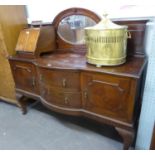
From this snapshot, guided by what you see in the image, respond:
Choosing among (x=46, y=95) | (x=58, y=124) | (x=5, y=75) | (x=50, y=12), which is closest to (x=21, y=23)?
(x=50, y=12)

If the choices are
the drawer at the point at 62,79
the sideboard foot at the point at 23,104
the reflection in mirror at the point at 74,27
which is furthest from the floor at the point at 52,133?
the reflection in mirror at the point at 74,27

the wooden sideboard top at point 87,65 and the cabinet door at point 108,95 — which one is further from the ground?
the wooden sideboard top at point 87,65

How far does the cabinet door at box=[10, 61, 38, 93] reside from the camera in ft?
4.97

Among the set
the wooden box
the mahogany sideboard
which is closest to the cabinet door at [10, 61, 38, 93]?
the mahogany sideboard

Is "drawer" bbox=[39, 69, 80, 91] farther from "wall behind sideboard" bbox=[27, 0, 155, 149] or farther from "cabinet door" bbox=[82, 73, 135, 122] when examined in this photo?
"wall behind sideboard" bbox=[27, 0, 155, 149]

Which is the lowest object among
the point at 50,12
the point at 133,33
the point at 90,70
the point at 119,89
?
the point at 119,89

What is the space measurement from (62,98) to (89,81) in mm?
321

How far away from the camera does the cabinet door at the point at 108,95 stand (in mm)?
1075

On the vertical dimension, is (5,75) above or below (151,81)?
below

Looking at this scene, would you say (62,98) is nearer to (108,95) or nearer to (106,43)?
(108,95)

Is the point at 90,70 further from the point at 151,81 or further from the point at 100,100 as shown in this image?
the point at 151,81

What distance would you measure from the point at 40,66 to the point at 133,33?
0.83 metres

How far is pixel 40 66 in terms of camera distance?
133 cm

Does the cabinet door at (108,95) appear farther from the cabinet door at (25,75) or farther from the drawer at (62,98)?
the cabinet door at (25,75)
